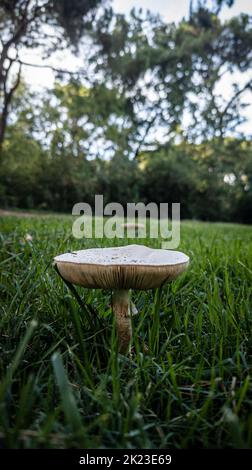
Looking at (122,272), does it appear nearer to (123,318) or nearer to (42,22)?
(123,318)

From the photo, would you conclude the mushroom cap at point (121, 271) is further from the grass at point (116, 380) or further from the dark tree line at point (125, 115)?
the dark tree line at point (125, 115)

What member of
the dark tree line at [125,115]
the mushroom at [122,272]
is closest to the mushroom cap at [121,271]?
the mushroom at [122,272]

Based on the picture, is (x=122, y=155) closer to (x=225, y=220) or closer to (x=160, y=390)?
(x=225, y=220)

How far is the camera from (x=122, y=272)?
3.01ft

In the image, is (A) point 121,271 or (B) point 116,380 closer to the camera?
(B) point 116,380

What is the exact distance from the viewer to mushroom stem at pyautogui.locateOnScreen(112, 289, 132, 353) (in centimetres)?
101

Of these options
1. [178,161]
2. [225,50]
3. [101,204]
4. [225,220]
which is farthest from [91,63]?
[225,50]

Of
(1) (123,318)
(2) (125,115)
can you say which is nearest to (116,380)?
(1) (123,318)

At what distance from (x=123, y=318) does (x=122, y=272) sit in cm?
20

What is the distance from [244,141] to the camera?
2039 cm

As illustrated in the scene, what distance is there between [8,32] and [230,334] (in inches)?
464

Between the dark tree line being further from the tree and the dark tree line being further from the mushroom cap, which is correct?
the mushroom cap

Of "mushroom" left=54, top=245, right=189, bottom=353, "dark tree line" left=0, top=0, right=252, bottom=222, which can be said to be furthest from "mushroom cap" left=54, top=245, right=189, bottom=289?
"dark tree line" left=0, top=0, right=252, bottom=222

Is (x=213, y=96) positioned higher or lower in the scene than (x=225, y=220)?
higher
